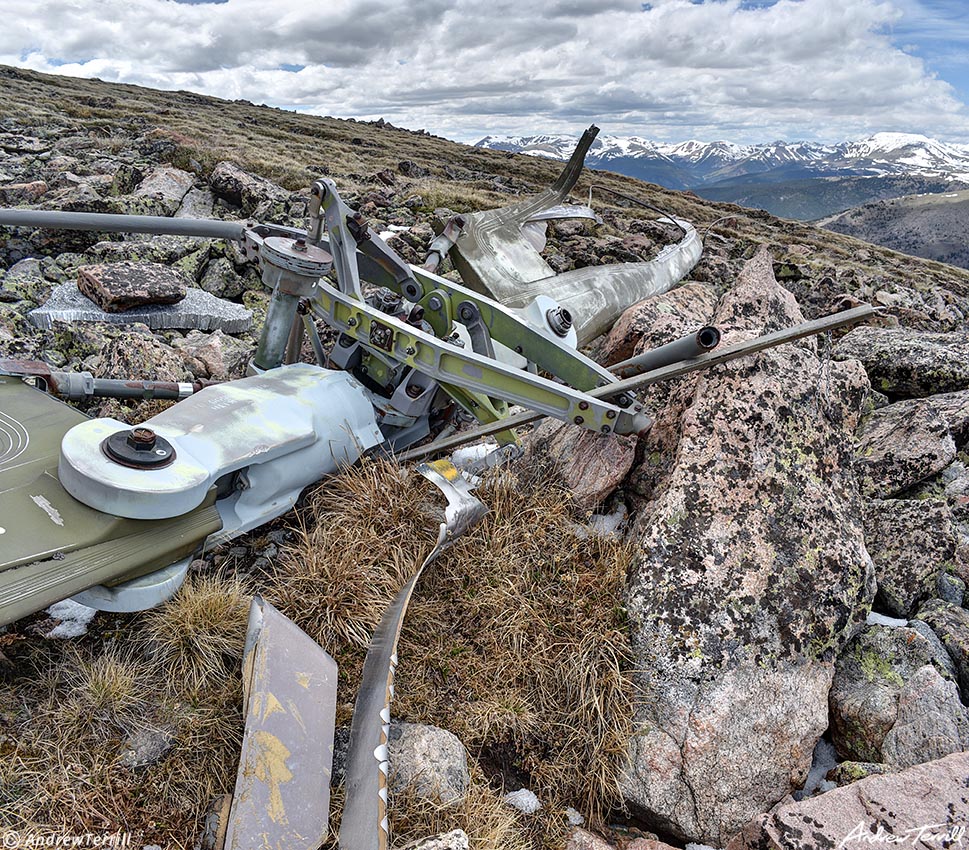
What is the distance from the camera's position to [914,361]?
5691mm

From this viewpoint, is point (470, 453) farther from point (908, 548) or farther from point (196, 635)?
point (908, 548)

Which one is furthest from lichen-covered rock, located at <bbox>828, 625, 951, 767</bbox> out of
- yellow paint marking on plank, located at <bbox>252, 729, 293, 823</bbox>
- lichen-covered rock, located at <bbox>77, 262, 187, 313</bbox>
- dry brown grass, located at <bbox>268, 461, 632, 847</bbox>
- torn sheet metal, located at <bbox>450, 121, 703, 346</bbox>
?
lichen-covered rock, located at <bbox>77, 262, 187, 313</bbox>

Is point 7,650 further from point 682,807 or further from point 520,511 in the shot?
point 682,807

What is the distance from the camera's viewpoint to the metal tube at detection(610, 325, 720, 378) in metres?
3.37

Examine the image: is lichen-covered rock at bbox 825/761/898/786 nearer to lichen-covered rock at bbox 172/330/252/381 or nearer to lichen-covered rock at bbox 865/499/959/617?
lichen-covered rock at bbox 865/499/959/617

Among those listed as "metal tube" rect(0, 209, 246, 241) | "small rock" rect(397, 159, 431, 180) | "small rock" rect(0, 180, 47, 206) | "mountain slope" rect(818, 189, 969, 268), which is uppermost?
"small rock" rect(397, 159, 431, 180)

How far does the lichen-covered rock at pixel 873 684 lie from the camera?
3.09 metres

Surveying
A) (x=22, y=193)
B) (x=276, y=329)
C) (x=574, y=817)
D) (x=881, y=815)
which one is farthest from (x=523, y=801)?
(x=22, y=193)

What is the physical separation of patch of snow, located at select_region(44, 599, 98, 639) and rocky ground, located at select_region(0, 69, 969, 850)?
0.05m

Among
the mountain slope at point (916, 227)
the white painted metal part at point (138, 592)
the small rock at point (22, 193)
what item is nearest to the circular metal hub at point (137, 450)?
the white painted metal part at point (138, 592)

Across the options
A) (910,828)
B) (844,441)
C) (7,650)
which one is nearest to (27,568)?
(7,650)

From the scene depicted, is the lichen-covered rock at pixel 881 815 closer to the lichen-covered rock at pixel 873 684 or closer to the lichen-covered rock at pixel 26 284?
the lichen-covered rock at pixel 873 684

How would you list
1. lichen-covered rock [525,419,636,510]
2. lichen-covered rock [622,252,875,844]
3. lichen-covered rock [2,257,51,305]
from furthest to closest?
lichen-covered rock [2,257,51,305]
lichen-covered rock [525,419,636,510]
lichen-covered rock [622,252,875,844]

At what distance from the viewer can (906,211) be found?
167250 millimetres
